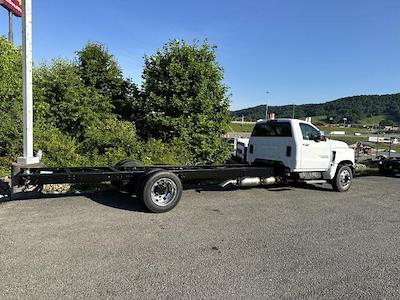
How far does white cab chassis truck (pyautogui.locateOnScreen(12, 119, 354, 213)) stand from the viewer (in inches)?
276

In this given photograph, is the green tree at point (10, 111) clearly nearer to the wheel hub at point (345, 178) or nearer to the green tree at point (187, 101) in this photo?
the green tree at point (187, 101)

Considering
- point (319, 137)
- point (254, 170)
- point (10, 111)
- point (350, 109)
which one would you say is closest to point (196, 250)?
point (254, 170)

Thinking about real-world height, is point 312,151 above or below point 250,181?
above

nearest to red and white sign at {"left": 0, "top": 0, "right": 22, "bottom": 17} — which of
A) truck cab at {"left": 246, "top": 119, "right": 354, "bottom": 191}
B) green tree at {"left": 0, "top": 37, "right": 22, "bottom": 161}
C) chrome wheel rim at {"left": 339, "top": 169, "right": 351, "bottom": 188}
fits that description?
green tree at {"left": 0, "top": 37, "right": 22, "bottom": 161}

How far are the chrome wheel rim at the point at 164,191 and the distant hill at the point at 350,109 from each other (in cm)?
13936

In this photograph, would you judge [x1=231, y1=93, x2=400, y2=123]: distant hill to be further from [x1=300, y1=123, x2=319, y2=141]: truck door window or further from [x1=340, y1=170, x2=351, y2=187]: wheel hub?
[x1=300, y1=123, x2=319, y2=141]: truck door window

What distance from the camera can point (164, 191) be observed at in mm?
7312

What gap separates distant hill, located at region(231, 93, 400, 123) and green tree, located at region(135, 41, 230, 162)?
431ft

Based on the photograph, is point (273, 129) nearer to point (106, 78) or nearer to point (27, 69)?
point (27, 69)

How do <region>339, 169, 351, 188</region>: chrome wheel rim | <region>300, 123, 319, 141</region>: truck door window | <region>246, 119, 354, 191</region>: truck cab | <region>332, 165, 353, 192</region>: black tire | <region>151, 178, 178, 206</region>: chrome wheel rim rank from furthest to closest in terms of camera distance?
<region>339, 169, 351, 188</region>: chrome wheel rim
<region>332, 165, 353, 192</region>: black tire
<region>300, 123, 319, 141</region>: truck door window
<region>246, 119, 354, 191</region>: truck cab
<region>151, 178, 178, 206</region>: chrome wheel rim

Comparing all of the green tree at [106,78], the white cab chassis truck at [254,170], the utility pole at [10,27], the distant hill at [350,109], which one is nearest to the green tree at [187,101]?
the green tree at [106,78]

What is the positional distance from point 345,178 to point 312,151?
1577mm

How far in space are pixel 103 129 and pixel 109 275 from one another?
9.54 metres

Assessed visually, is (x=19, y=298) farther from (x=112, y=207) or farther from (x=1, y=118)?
(x=1, y=118)
